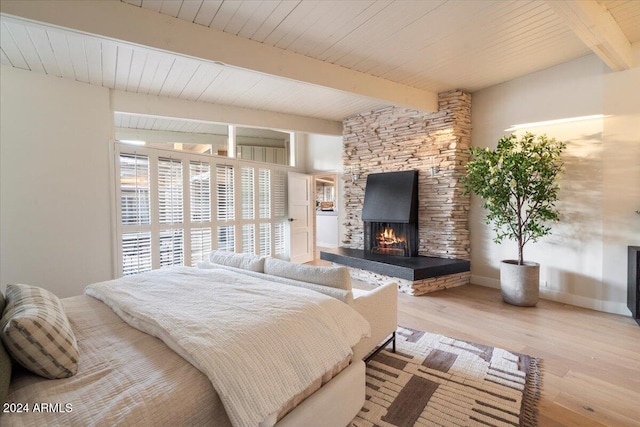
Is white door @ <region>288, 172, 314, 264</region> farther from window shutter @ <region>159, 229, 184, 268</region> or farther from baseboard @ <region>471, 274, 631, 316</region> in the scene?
baseboard @ <region>471, 274, 631, 316</region>

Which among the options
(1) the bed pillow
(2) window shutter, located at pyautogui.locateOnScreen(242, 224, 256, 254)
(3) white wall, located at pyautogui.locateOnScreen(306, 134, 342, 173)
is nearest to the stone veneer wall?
(3) white wall, located at pyautogui.locateOnScreen(306, 134, 342, 173)

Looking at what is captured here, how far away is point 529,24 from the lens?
282cm

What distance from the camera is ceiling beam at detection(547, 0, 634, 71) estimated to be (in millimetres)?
2244

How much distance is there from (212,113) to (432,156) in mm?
3397

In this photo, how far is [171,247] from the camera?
180 inches

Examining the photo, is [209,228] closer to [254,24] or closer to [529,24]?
[254,24]

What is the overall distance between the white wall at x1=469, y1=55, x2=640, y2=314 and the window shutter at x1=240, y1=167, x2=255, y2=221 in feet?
13.9

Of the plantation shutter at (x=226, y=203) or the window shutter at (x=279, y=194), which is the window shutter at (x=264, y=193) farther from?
the plantation shutter at (x=226, y=203)

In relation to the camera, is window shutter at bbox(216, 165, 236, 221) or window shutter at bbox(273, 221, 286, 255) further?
window shutter at bbox(273, 221, 286, 255)

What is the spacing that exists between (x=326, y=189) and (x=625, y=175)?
694 cm

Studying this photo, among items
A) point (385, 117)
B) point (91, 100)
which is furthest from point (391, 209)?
point (91, 100)

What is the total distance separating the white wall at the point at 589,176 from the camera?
3332mm

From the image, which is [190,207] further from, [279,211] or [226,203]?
[279,211]

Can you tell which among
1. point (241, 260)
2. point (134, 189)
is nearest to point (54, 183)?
point (134, 189)
